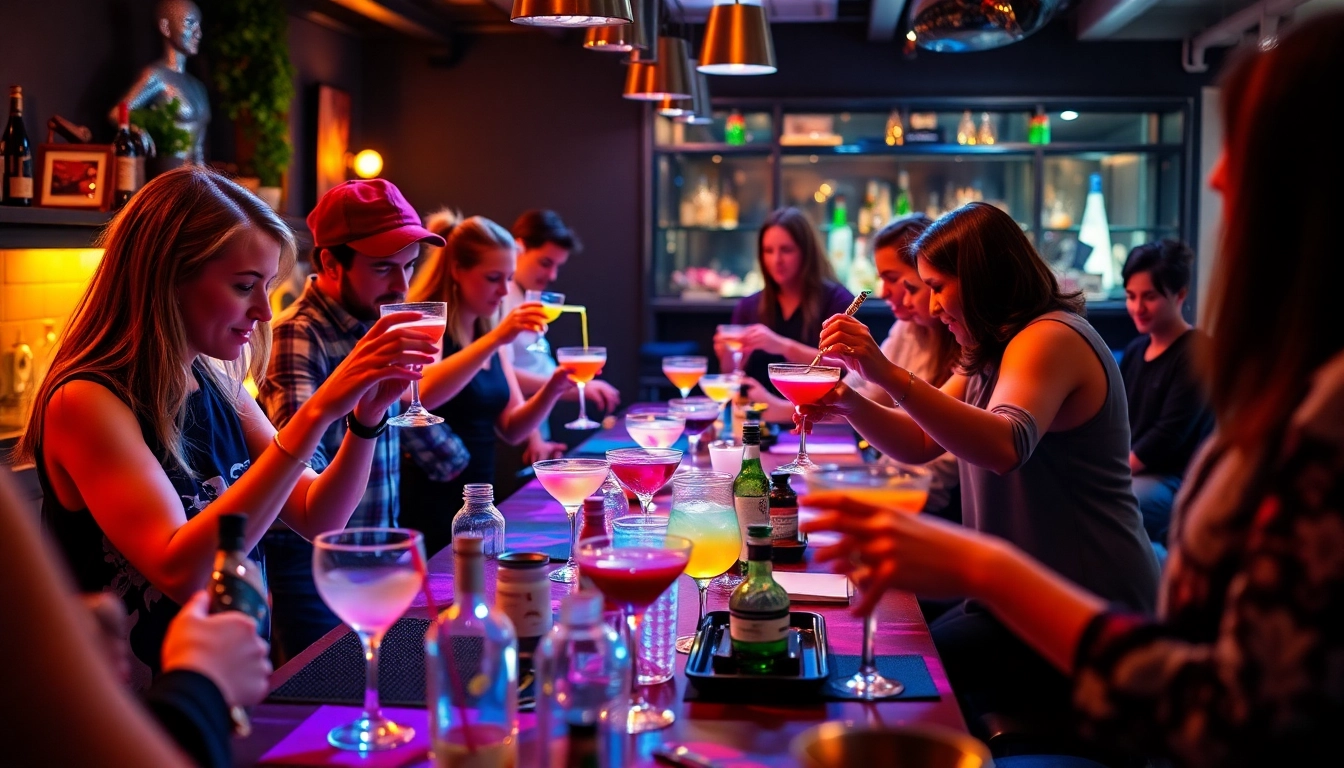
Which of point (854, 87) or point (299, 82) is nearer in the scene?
point (299, 82)

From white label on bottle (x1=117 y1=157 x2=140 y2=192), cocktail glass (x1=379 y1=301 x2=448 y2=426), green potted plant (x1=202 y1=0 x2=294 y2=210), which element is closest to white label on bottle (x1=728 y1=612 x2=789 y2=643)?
cocktail glass (x1=379 y1=301 x2=448 y2=426)

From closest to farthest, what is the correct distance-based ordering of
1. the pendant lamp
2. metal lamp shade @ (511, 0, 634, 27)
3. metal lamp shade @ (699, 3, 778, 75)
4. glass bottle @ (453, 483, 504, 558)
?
glass bottle @ (453, 483, 504, 558) < metal lamp shade @ (511, 0, 634, 27) < the pendant lamp < metal lamp shade @ (699, 3, 778, 75)

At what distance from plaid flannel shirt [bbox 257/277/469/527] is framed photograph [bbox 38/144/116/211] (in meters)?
1.65

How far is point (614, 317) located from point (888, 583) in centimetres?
627

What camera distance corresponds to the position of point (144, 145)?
4480 millimetres

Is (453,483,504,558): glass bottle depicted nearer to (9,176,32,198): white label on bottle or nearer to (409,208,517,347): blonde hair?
(409,208,517,347): blonde hair

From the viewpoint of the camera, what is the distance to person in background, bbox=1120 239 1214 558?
14.1 ft

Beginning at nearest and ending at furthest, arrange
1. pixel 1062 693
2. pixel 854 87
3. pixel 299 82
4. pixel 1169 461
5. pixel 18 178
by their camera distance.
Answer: pixel 1062 693, pixel 18 178, pixel 1169 461, pixel 299 82, pixel 854 87

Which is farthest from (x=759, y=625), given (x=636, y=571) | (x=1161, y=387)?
(x=1161, y=387)

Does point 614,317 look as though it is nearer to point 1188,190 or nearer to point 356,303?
point 1188,190

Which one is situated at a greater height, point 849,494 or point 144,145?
point 144,145

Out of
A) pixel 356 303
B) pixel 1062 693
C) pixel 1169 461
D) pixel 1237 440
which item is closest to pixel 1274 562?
pixel 1237 440

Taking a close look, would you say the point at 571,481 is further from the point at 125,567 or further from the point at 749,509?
the point at 125,567

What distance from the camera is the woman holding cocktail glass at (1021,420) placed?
7.56 ft
